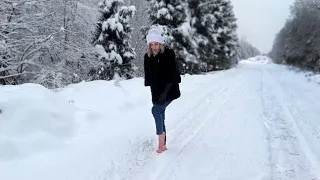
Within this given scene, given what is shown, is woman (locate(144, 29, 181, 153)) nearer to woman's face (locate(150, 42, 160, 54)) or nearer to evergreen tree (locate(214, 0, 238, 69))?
woman's face (locate(150, 42, 160, 54))

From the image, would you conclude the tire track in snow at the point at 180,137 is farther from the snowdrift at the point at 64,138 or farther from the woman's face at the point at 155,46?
the woman's face at the point at 155,46

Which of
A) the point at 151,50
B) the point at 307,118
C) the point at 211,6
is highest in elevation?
the point at 211,6

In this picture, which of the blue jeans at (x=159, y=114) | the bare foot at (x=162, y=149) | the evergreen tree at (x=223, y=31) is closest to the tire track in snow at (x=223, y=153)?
the bare foot at (x=162, y=149)

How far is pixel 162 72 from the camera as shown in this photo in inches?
191

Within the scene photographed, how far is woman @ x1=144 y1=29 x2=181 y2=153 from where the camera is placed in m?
→ 4.78

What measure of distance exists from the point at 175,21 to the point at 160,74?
1626 cm

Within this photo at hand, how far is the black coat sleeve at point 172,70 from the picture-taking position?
4.82 meters

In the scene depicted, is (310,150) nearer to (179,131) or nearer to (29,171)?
(179,131)

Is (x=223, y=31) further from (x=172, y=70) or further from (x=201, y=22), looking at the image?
(x=172, y=70)

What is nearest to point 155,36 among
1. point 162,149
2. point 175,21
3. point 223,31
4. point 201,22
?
point 162,149

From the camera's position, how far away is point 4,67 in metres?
11.2

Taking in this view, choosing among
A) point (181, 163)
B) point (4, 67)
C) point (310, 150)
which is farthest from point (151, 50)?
point (4, 67)

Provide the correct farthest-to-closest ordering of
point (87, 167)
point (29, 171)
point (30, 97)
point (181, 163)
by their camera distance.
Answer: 1. point (30, 97)
2. point (181, 163)
3. point (87, 167)
4. point (29, 171)

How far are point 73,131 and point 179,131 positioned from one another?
1.97 metres
